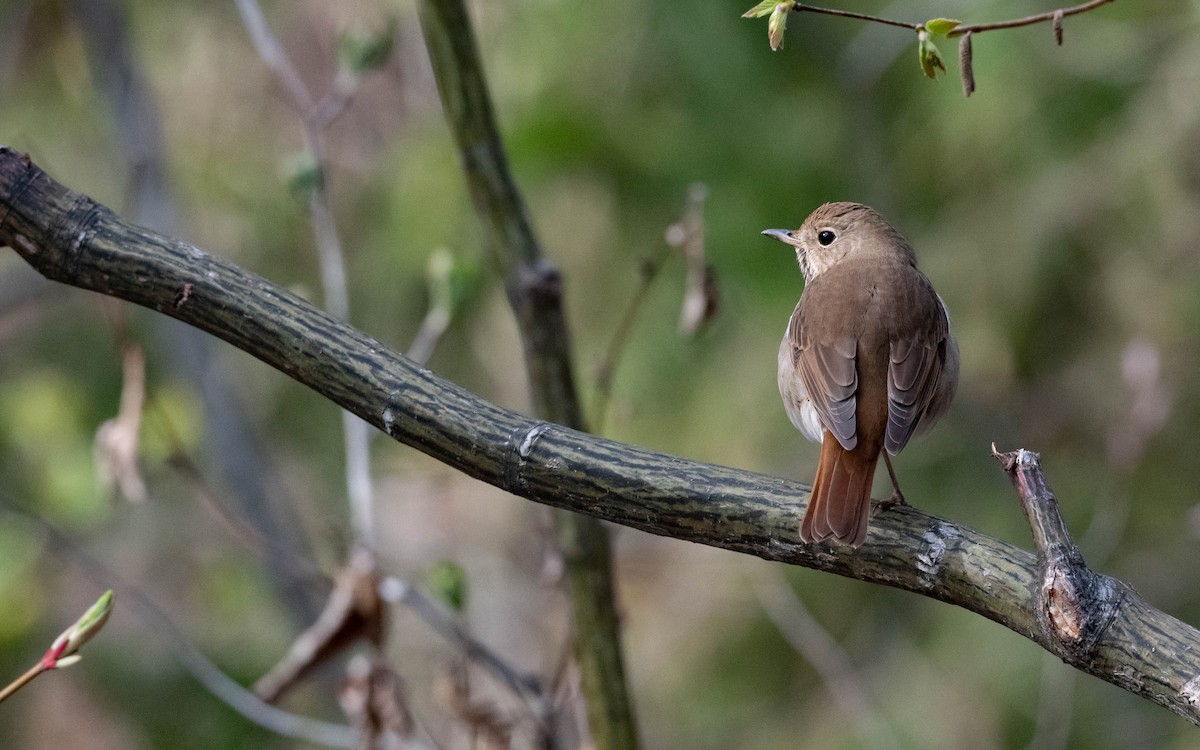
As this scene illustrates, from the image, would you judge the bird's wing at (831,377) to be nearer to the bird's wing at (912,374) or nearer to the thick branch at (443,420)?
the bird's wing at (912,374)

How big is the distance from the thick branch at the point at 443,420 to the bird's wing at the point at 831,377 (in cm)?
64

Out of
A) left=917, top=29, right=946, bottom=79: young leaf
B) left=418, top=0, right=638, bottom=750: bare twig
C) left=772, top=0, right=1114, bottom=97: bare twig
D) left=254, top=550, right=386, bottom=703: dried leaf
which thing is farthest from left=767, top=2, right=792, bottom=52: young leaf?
left=254, top=550, right=386, bottom=703: dried leaf

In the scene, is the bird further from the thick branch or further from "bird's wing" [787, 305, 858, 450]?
the thick branch

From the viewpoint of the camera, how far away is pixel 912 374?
230 cm

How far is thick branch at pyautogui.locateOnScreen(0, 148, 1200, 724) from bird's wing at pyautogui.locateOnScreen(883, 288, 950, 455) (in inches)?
26.1

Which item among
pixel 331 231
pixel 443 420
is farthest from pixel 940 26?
pixel 331 231

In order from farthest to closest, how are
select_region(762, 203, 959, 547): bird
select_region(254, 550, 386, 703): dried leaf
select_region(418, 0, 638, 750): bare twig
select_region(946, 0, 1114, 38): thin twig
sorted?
select_region(254, 550, 386, 703): dried leaf, select_region(762, 203, 959, 547): bird, select_region(418, 0, 638, 750): bare twig, select_region(946, 0, 1114, 38): thin twig

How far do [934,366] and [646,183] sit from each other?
1.84 metres

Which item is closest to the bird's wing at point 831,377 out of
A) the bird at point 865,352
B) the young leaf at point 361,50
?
the bird at point 865,352

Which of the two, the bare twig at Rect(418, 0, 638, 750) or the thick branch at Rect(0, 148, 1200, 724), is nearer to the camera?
the thick branch at Rect(0, 148, 1200, 724)

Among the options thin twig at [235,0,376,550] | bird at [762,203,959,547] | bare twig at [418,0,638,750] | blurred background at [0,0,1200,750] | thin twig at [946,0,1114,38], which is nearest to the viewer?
thin twig at [946,0,1114,38]

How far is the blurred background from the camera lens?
3775 millimetres

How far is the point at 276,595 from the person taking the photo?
14.3ft

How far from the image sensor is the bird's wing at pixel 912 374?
2.21 m
